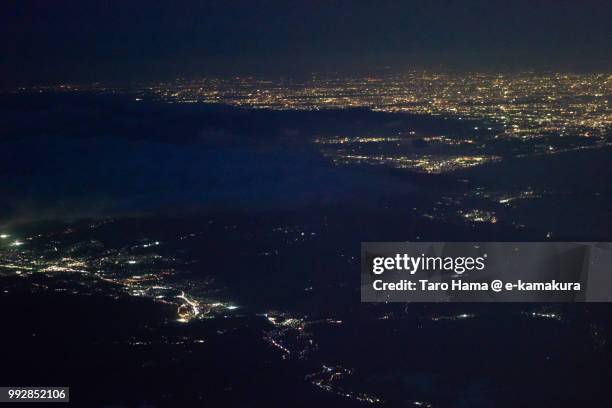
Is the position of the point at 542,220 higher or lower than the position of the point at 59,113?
lower

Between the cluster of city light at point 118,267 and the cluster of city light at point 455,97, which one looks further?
the cluster of city light at point 455,97

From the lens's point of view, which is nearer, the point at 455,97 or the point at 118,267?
the point at 118,267

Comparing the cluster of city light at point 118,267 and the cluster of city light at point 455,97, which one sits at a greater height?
the cluster of city light at point 455,97

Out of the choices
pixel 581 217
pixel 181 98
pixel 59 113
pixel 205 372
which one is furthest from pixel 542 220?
pixel 181 98

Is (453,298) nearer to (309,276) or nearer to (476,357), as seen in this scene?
(476,357)

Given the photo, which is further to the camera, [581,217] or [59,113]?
[59,113]

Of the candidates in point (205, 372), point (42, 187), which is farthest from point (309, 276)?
point (42, 187)

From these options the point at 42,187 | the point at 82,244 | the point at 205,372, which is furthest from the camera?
the point at 42,187

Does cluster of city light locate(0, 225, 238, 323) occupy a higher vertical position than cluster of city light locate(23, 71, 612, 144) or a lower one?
lower

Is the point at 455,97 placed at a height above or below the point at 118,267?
above

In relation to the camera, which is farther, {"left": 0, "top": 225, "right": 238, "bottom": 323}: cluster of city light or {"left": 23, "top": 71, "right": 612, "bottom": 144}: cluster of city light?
{"left": 23, "top": 71, "right": 612, "bottom": 144}: cluster of city light

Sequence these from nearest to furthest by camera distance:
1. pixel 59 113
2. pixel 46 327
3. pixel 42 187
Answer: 1. pixel 46 327
2. pixel 42 187
3. pixel 59 113
